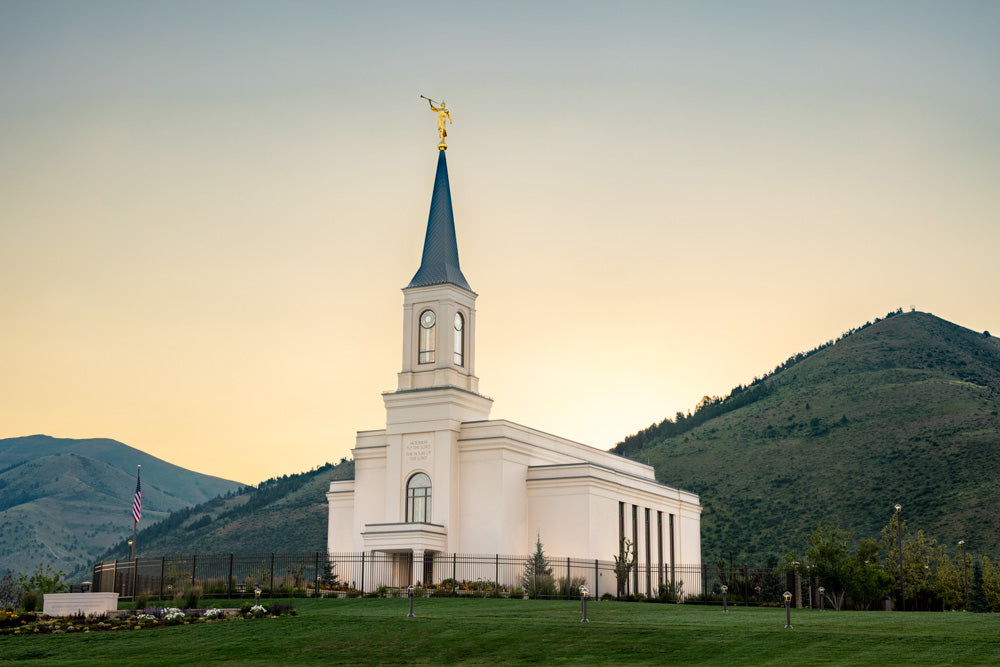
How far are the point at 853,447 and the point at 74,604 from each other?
8066 centimetres

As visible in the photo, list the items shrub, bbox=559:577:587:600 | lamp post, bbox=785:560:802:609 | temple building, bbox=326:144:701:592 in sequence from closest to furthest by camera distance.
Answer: shrub, bbox=559:577:587:600, lamp post, bbox=785:560:802:609, temple building, bbox=326:144:701:592

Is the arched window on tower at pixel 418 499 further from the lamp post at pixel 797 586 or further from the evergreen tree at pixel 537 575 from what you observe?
the lamp post at pixel 797 586

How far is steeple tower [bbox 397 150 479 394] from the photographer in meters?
52.2

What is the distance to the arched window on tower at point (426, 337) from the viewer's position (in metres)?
52.8

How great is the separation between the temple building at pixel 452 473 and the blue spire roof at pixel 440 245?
0.06m

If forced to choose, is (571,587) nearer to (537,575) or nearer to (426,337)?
(537,575)

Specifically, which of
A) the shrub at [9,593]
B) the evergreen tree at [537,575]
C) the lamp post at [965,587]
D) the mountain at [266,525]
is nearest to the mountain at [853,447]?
the lamp post at [965,587]

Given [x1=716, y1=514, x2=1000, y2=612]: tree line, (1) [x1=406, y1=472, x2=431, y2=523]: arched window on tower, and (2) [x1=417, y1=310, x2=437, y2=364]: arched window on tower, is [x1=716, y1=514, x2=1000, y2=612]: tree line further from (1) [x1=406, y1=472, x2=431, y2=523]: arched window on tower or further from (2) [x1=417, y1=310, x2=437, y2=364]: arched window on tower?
(2) [x1=417, y1=310, x2=437, y2=364]: arched window on tower

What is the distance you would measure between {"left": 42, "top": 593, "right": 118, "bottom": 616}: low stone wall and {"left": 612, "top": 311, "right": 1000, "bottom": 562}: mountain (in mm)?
60492

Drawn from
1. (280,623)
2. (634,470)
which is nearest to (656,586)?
(634,470)

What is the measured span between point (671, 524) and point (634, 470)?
5.58 m

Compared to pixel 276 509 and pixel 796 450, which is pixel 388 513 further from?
pixel 276 509

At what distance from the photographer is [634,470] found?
214ft

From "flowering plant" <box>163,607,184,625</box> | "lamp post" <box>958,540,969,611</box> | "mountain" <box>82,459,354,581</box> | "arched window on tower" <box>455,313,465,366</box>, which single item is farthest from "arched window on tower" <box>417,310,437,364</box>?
"mountain" <box>82,459,354,581</box>
